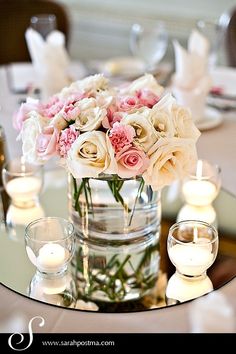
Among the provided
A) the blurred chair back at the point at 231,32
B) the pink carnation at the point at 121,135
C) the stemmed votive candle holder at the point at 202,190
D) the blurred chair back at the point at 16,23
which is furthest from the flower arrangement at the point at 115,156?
the blurred chair back at the point at 16,23

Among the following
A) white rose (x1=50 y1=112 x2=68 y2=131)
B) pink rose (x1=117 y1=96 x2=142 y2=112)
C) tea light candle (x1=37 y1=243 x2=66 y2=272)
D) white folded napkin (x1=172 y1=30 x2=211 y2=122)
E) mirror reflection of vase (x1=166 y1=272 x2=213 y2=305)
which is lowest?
mirror reflection of vase (x1=166 y1=272 x2=213 y2=305)

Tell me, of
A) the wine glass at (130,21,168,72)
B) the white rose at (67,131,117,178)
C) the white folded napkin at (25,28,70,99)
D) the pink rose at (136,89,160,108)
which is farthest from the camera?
the wine glass at (130,21,168,72)

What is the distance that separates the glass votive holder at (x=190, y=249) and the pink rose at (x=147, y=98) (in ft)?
0.69

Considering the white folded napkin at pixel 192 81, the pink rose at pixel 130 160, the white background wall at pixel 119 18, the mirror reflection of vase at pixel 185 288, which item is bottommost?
the white background wall at pixel 119 18

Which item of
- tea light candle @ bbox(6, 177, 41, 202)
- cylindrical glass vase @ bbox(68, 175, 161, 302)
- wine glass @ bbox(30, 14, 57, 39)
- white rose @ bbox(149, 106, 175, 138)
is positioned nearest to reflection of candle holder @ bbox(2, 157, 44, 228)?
→ tea light candle @ bbox(6, 177, 41, 202)

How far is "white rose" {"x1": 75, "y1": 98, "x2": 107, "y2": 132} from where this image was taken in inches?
36.6

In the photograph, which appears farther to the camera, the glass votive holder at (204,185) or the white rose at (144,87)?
the glass votive holder at (204,185)

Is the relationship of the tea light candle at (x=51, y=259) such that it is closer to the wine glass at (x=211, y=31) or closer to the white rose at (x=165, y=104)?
the white rose at (x=165, y=104)

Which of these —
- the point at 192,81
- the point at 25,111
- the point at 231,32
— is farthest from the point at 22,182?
the point at 231,32

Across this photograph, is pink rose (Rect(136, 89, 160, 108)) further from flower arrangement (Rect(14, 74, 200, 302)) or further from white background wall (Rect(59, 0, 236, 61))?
white background wall (Rect(59, 0, 236, 61))

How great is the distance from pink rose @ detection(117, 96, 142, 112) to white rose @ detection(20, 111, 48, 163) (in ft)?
0.41

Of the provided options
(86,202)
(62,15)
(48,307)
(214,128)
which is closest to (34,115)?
(86,202)

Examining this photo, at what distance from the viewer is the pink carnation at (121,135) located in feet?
2.96
